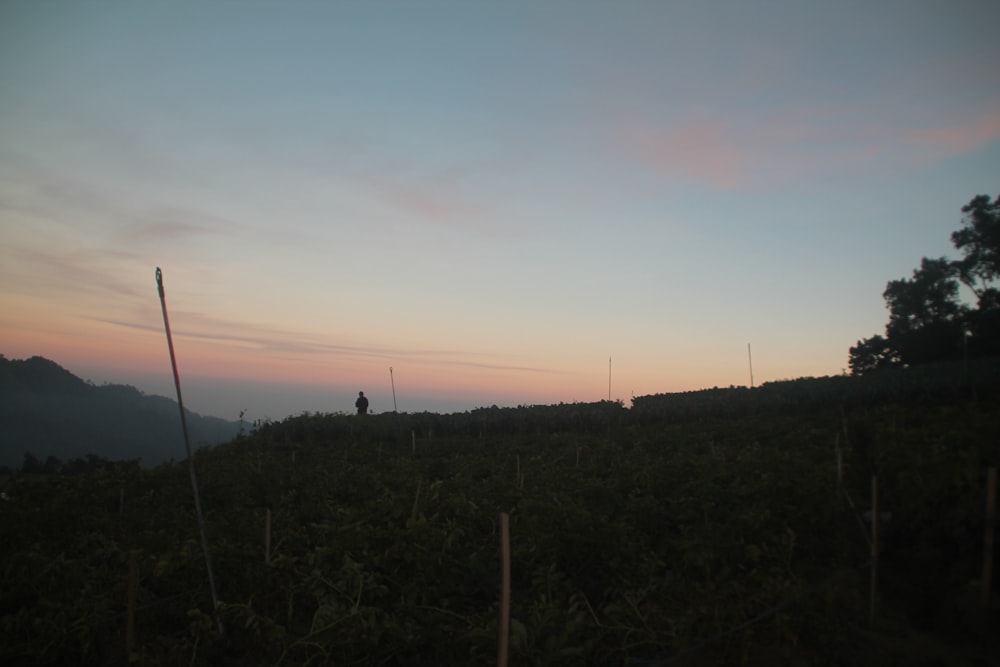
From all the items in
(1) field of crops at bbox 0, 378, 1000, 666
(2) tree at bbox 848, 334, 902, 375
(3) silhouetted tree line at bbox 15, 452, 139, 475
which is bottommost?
(1) field of crops at bbox 0, 378, 1000, 666

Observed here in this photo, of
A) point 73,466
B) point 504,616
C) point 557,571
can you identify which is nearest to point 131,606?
point 504,616

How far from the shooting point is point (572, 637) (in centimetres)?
481

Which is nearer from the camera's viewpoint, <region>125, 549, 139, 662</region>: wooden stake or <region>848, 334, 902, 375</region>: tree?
<region>125, 549, 139, 662</region>: wooden stake

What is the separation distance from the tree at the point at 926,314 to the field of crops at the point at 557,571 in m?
20.1

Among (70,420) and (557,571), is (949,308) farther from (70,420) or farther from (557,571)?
(70,420)

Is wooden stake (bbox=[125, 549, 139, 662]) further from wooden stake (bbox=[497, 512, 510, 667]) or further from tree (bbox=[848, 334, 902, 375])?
tree (bbox=[848, 334, 902, 375])

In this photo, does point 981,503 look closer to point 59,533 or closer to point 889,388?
point 59,533

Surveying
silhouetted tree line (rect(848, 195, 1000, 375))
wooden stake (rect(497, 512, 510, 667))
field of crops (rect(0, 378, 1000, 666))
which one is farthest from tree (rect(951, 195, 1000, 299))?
wooden stake (rect(497, 512, 510, 667))

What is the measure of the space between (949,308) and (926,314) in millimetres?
938

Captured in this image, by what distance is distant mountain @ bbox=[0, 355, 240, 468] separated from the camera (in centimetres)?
3634

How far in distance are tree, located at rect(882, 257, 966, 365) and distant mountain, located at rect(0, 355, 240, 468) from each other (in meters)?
37.7

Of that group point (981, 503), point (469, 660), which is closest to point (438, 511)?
point (469, 660)

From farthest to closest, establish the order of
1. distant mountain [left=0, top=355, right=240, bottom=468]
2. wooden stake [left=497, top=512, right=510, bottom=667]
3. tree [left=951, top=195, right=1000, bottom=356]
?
distant mountain [left=0, top=355, right=240, bottom=468], tree [left=951, top=195, right=1000, bottom=356], wooden stake [left=497, top=512, right=510, bottom=667]

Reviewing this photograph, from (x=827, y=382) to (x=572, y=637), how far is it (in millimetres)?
24136
